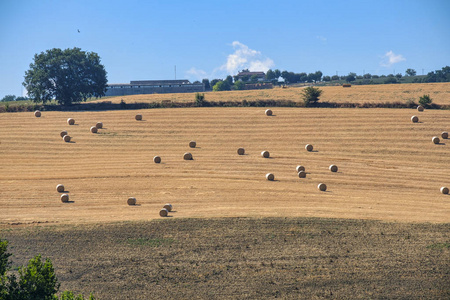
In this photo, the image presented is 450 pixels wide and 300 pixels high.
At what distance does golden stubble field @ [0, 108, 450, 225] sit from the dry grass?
243 centimetres

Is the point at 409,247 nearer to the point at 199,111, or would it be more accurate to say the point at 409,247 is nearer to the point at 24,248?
the point at 24,248

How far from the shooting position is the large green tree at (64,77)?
8481cm

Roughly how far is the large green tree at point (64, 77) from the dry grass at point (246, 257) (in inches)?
2197

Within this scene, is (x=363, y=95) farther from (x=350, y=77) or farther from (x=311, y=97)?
(x=350, y=77)

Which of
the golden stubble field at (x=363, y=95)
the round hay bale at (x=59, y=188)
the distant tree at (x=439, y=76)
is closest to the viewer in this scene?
the round hay bale at (x=59, y=188)

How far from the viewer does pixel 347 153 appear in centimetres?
5506

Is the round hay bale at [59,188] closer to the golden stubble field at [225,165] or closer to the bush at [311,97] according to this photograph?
the golden stubble field at [225,165]

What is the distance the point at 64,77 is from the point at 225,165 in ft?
153

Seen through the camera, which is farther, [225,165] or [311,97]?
[311,97]

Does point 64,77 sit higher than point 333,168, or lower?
higher

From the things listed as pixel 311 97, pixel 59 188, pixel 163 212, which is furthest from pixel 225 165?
pixel 311 97

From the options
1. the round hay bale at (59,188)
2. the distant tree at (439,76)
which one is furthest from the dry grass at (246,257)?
the distant tree at (439,76)

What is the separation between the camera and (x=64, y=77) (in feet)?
285

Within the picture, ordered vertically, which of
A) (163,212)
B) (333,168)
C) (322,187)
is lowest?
(322,187)
